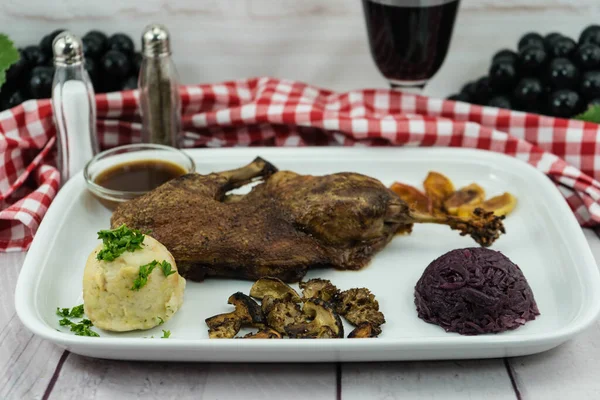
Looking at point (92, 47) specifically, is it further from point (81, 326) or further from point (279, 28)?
point (81, 326)

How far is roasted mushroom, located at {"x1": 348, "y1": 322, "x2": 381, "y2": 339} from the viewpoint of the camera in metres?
2.12

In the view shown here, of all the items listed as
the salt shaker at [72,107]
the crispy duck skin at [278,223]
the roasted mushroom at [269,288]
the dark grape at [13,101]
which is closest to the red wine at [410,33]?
the crispy duck skin at [278,223]

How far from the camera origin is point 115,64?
3.21 metres

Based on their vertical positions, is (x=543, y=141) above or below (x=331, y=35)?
below

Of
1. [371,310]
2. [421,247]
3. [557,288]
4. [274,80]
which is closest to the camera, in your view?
[371,310]

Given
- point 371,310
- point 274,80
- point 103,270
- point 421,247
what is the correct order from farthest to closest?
point 274,80 < point 421,247 < point 371,310 < point 103,270

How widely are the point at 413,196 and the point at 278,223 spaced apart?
0.63m

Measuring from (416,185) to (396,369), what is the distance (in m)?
1.01

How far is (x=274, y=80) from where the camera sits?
344cm

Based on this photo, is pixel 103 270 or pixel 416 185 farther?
pixel 416 185

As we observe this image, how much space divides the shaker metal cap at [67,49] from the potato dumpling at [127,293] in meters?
0.95

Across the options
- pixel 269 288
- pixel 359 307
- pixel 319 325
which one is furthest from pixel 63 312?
pixel 359 307

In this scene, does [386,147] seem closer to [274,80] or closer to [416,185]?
[416,185]

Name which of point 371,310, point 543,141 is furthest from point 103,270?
point 543,141
